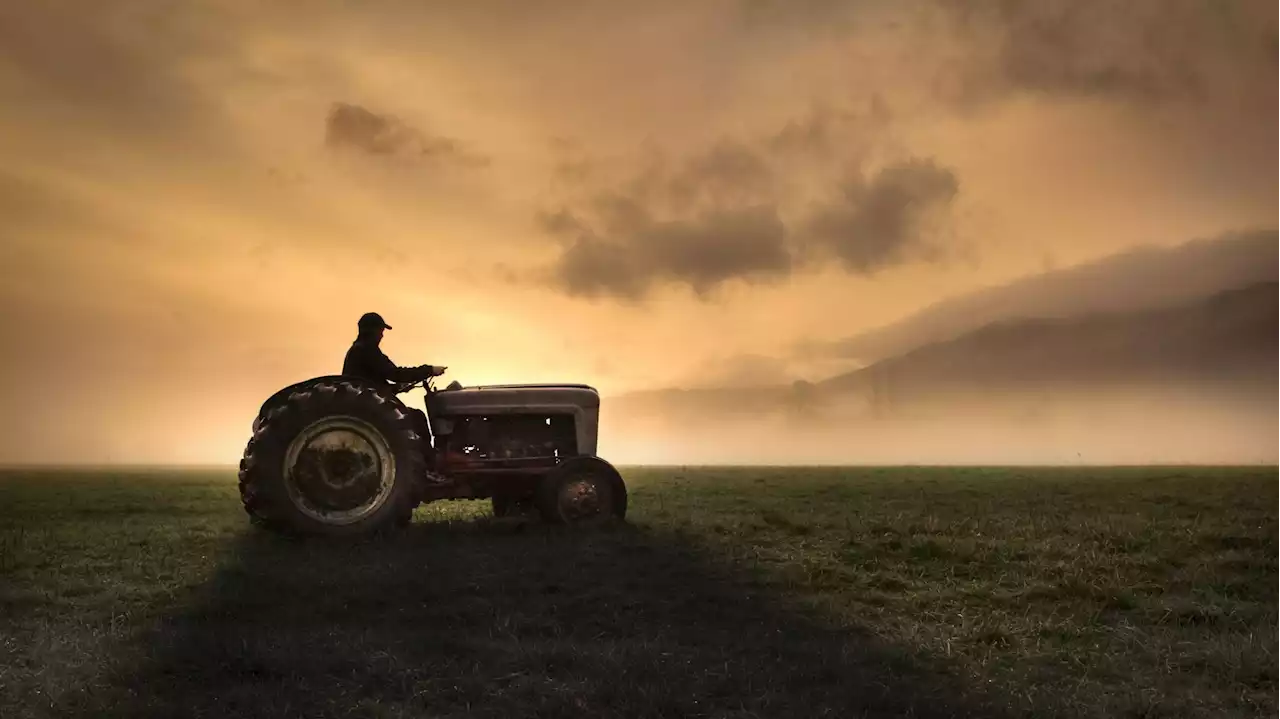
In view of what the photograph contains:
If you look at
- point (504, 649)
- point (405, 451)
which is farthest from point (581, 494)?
point (504, 649)

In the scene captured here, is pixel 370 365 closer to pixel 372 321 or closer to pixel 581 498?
pixel 372 321

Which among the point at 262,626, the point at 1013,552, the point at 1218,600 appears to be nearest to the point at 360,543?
the point at 262,626

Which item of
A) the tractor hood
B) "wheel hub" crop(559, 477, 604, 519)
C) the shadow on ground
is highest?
the tractor hood

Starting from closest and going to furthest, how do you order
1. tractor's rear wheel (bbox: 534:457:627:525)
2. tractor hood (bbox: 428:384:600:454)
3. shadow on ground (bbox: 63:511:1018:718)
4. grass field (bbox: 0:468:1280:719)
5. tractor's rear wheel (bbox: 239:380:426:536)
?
1. shadow on ground (bbox: 63:511:1018:718)
2. grass field (bbox: 0:468:1280:719)
3. tractor's rear wheel (bbox: 239:380:426:536)
4. tractor's rear wheel (bbox: 534:457:627:525)
5. tractor hood (bbox: 428:384:600:454)

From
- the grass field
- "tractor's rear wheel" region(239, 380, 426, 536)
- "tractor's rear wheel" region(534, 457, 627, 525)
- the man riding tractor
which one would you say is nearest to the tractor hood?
the man riding tractor

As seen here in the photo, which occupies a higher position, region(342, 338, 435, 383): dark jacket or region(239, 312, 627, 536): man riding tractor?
region(342, 338, 435, 383): dark jacket

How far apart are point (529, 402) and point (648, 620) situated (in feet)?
20.8

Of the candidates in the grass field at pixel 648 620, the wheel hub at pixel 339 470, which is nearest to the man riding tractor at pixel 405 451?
the wheel hub at pixel 339 470

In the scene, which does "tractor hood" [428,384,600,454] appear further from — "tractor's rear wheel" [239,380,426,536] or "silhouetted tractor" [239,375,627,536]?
"tractor's rear wheel" [239,380,426,536]

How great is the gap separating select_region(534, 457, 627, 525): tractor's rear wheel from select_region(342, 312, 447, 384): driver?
243cm

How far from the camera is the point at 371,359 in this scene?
1266 cm

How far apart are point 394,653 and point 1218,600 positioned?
7.39 m

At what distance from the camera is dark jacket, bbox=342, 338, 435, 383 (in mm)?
12664

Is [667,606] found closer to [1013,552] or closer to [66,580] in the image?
[1013,552]
